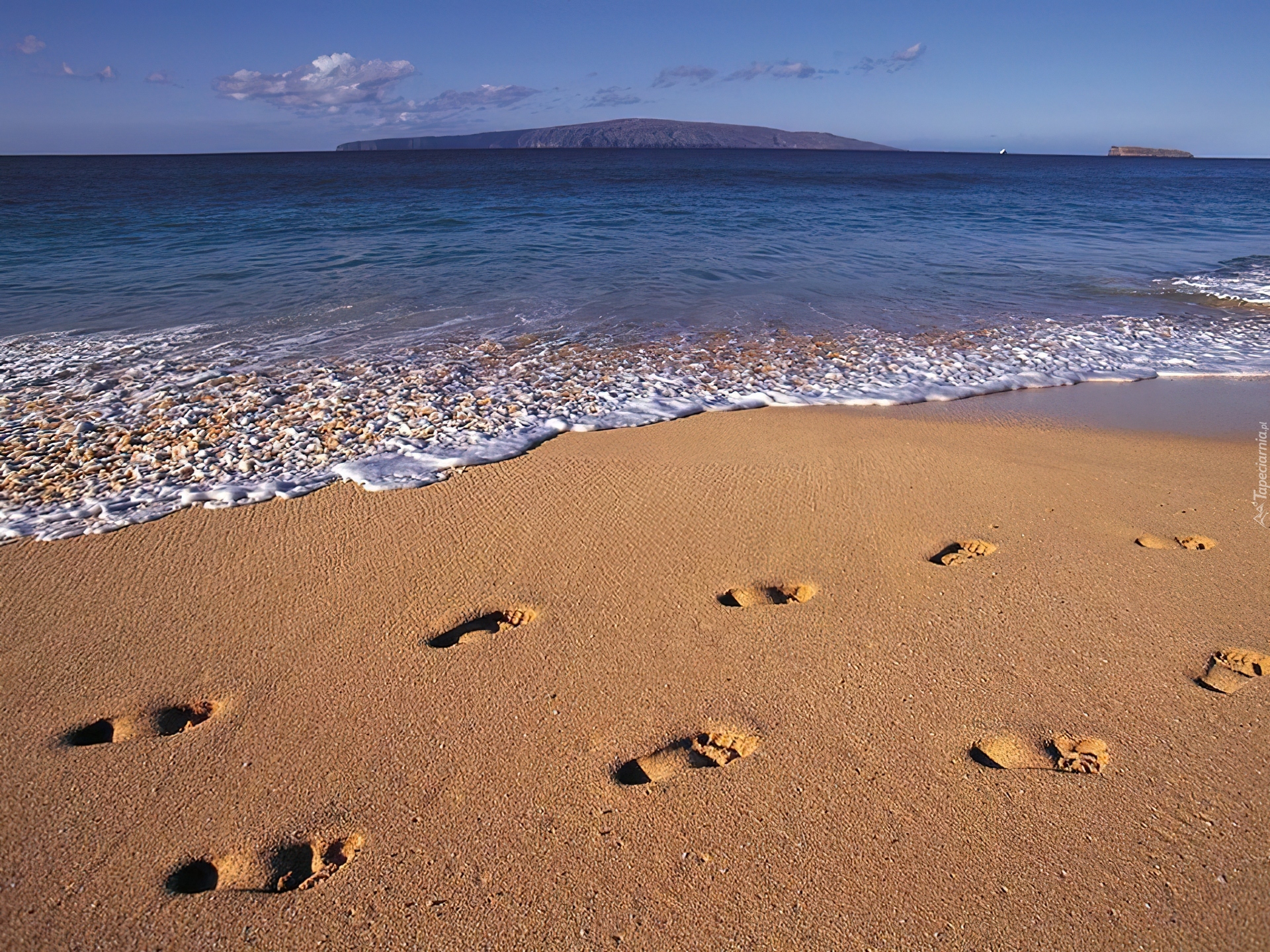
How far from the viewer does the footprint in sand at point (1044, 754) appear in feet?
7.32

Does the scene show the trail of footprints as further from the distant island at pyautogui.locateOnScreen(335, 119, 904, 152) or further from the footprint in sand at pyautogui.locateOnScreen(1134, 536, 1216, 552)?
the distant island at pyautogui.locateOnScreen(335, 119, 904, 152)

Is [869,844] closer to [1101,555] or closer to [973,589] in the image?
[973,589]

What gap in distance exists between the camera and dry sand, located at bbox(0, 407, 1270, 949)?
183cm

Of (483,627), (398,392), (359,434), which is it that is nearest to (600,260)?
(398,392)

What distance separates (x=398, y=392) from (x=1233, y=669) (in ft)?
16.7

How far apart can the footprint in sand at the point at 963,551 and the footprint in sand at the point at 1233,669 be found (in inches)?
36.4

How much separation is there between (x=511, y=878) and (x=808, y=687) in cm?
117

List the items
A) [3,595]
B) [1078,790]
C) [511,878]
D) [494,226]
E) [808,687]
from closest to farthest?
[511,878]
[1078,790]
[808,687]
[3,595]
[494,226]

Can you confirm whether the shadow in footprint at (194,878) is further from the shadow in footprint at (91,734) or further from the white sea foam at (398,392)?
the white sea foam at (398,392)

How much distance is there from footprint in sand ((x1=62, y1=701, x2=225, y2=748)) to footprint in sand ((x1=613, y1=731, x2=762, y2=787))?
4.68 feet

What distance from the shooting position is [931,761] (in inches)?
88.5

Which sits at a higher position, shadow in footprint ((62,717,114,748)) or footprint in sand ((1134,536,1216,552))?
footprint in sand ((1134,536,1216,552))

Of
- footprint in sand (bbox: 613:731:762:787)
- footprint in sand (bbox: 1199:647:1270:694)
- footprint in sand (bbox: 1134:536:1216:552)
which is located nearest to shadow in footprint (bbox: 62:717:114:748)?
footprint in sand (bbox: 613:731:762:787)

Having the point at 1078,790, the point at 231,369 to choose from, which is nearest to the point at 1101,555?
the point at 1078,790
